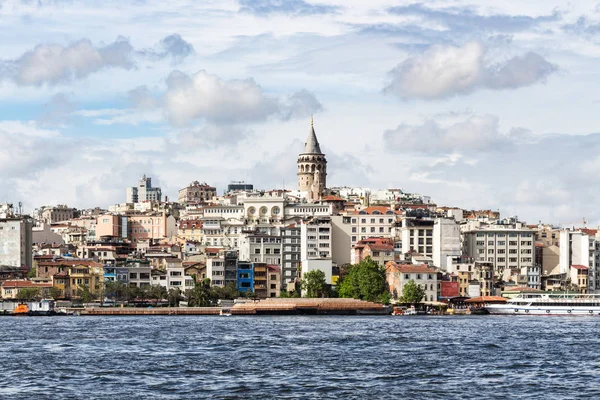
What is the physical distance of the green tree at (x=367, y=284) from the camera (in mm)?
105375

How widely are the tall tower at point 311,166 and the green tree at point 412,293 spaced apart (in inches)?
2542

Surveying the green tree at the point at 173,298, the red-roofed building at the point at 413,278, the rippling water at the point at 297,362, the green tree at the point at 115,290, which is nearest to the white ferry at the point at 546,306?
the red-roofed building at the point at 413,278

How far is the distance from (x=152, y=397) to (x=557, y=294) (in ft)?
256

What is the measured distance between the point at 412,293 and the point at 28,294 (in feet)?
111

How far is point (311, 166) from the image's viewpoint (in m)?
172

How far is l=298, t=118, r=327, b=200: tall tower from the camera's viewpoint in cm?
17150

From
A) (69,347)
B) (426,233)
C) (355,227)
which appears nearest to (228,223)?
(355,227)

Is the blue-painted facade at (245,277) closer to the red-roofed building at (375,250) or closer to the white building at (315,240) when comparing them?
the white building at (315,240)

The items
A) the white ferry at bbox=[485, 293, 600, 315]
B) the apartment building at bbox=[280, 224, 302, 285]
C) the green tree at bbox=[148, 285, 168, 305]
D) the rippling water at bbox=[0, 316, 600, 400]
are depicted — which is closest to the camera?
the rippling water at bbox=[0, 316, 600, 400]

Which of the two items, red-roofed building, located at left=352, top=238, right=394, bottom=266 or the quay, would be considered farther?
red-roofed building, located at left=352, top=238, right=394, bottom=266

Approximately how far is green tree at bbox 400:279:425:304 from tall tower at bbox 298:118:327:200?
64.6 m

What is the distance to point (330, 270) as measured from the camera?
380 feet

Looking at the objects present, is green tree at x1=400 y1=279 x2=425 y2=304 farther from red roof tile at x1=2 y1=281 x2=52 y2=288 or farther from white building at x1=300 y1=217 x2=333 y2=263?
red roof tile at x1=2 y1=281 x2=52 y2=288

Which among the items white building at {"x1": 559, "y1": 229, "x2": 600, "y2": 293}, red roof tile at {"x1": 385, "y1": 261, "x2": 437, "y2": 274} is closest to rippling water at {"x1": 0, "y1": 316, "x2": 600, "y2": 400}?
red roof tile at {"x1": 385, "y1": 261, "x2": 437, "y2": 274}
